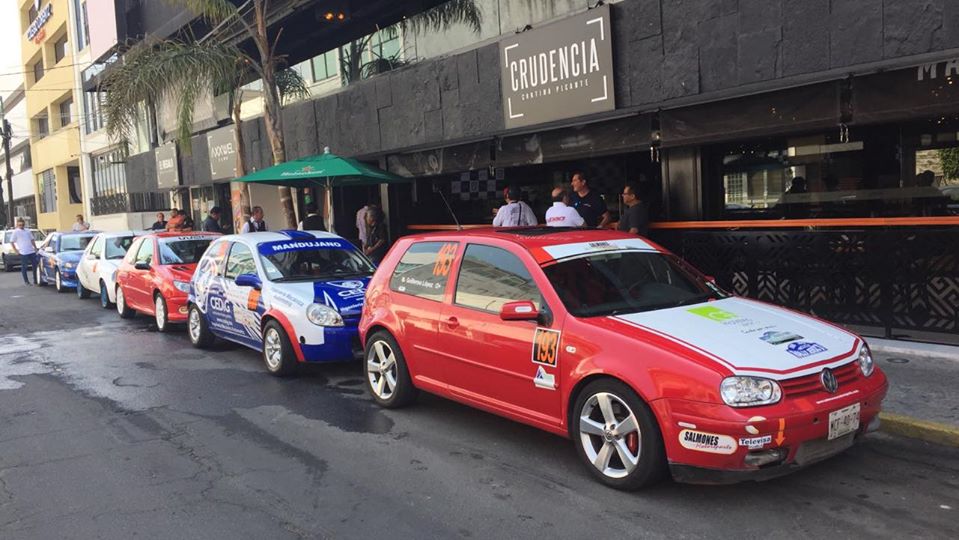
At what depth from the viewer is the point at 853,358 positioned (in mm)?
4461

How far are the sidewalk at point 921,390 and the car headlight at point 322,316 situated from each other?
4741 mm

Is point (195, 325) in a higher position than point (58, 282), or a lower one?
lower

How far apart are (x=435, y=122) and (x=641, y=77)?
447cm

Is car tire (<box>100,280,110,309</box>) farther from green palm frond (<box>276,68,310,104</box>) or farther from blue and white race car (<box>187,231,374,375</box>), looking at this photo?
green palm frond (<box>276,68,310,104</box>)

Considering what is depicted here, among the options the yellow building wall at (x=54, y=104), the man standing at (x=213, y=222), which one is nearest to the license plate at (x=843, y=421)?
the man standing at (x=213, y=222)

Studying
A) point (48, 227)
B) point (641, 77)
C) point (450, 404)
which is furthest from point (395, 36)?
point (48, 227)

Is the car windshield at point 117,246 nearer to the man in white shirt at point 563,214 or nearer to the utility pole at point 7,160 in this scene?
the man in white shirt at point 563,214

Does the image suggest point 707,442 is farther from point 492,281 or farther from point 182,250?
point 182,250

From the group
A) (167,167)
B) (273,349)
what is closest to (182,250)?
(273,349)

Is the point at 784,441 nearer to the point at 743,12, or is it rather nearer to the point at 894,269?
the point at 894,269

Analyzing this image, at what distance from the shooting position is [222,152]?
67.9 feet

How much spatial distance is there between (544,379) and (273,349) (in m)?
3.93

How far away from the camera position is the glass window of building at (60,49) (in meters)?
40.6

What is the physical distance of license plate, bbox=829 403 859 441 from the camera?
414 cm
